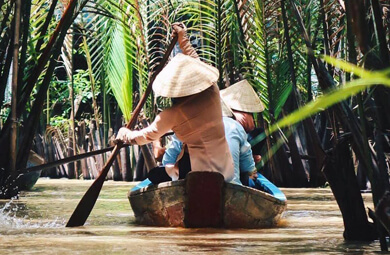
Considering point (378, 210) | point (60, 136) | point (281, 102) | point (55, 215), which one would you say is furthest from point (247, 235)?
point (60, 136)

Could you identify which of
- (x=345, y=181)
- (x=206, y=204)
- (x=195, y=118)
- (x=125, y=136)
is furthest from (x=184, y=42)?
(x=345, y=181)

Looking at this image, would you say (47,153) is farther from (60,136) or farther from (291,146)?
(291,146)

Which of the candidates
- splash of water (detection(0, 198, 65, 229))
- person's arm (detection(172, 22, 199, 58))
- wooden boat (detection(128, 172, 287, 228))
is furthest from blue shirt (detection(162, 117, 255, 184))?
splash of water (detection(0, 198, 65, 229))

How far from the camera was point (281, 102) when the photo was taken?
28.3ft

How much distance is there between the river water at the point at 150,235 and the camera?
11.3 feet

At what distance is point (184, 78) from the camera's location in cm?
497

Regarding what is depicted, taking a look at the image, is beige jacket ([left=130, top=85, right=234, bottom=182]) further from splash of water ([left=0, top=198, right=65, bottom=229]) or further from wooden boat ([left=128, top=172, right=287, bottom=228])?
splash of water ([left=0, top=198, right=65, bottom=229])

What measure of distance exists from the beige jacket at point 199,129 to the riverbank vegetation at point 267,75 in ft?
1.24

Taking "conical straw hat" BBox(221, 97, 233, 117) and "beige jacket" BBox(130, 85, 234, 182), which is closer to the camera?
"beige jacket" BBox(130, 85, 234, 182)

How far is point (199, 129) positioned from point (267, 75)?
423 centimetres

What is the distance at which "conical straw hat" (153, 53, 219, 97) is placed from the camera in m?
4.91

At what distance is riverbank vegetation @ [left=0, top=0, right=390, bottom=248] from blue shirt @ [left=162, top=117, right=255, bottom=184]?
282 millimetres

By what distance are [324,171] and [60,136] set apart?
1036 centimetres

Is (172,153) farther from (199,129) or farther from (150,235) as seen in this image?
(150,235)
